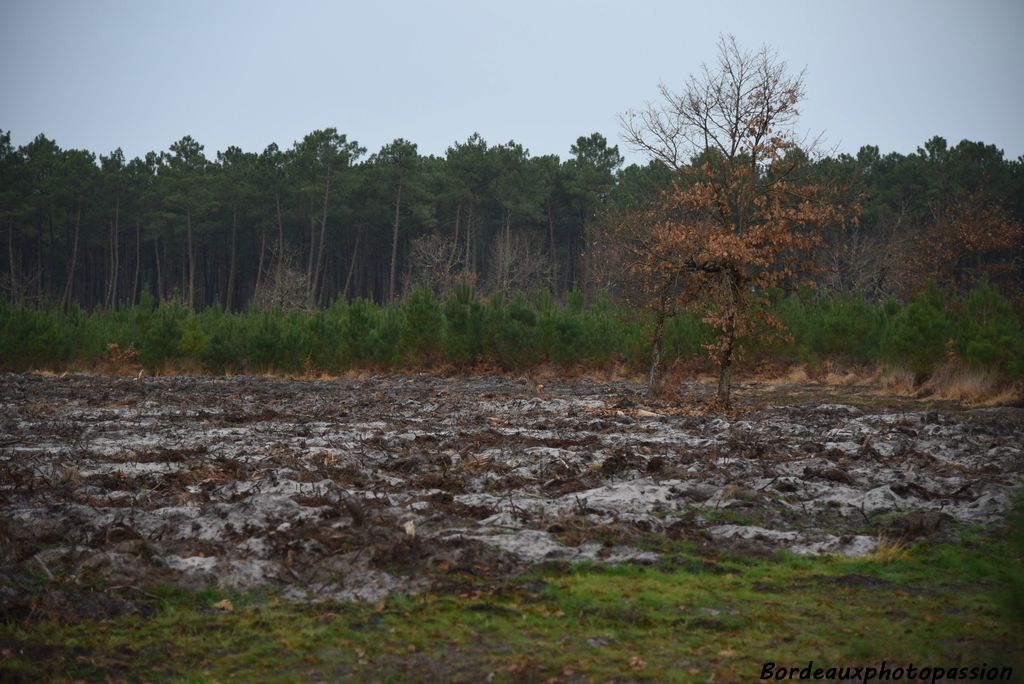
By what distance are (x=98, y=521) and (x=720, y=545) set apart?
16.6 feet

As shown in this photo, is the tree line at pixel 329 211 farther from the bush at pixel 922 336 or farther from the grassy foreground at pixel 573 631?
the grassy foreground at pixel 573 631

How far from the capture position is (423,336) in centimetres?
3128

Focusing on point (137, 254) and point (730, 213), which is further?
point (137, 254)

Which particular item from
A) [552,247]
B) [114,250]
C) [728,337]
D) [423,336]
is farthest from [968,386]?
[114,250]

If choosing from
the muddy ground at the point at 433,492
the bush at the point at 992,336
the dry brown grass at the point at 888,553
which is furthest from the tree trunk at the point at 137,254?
the dry brown grass at the point at 888,553

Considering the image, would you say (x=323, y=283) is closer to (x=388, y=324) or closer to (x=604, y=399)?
(x=388, y=324)

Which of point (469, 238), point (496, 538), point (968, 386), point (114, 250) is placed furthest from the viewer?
point (114, 250)

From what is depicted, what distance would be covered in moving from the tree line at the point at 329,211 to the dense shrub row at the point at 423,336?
1054 inches

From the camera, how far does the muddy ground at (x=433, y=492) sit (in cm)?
674

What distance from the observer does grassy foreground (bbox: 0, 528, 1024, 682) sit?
5.01 metres

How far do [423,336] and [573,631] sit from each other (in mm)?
25951

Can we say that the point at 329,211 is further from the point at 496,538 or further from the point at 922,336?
the point at 496,538

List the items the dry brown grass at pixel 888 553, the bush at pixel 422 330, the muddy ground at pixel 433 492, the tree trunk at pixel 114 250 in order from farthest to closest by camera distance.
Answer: the tree trunk at pixel 114 250 → the bush at pixel 422 330 → the dry brown grass at pixel 888 553 → the muddy ground at pixel 433 492

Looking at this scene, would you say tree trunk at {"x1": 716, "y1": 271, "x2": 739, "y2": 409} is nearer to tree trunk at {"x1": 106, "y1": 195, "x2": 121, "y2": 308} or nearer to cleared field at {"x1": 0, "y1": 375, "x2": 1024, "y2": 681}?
cleared field at {"x1": 0, "y1": 375, "x2": 1024, "y2": 681}
